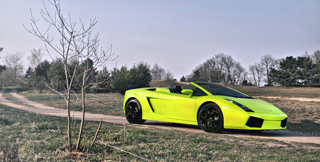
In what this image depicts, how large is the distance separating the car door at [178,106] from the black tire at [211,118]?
29 cm

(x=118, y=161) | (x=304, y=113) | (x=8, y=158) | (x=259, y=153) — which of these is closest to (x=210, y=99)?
(x=259, y=153)

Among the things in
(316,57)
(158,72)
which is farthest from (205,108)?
(158,72)

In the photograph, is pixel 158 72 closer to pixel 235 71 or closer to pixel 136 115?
pixel 235 71

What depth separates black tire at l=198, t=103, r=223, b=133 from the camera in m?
6.39

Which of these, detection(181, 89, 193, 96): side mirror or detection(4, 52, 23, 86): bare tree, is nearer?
detection(181, 89, 193, 96): side mirror

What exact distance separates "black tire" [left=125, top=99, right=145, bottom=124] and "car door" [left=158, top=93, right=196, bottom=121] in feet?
3.03

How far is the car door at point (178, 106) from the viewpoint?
7035mm

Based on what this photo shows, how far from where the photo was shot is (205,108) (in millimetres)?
6664

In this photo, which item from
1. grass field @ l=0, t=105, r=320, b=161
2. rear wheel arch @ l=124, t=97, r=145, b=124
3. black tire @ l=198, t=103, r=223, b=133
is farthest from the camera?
rear wheel arch @ l=124, t=97, r=145, b=124

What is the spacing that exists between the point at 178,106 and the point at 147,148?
2.88 metres

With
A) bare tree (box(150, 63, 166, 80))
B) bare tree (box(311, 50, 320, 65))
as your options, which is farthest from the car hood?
bare tree (box(150, 63, 166, 80))

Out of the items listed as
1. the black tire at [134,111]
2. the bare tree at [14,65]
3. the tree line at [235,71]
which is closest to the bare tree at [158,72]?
the tree line at [235,71]

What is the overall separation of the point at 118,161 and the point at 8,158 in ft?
4.61

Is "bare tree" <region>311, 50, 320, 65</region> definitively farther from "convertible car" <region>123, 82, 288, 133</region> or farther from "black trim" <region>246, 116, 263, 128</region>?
"black trim" <region>246, 116, 263, 128</region>
